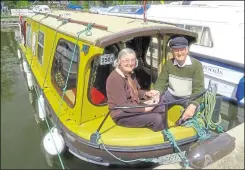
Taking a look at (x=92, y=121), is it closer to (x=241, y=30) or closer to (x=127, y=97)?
(x=127, y=97)

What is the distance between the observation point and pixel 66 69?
497 cm

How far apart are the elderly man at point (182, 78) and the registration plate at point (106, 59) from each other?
0.82m

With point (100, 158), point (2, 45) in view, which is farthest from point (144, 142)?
point (2, 45)

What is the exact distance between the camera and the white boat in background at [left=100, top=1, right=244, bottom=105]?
7445 millimetres

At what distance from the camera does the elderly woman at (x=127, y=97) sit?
3.85 m

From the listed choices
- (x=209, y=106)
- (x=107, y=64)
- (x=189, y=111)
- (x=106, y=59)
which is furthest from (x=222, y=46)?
(x=106, y=59)

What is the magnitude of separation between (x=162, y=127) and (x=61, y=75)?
2.22m

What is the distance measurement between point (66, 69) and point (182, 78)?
2007 millimetres

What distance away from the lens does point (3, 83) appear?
32.0 feet

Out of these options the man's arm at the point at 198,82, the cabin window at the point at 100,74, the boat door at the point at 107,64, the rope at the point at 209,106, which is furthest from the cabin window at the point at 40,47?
the rope at the point at 209,106

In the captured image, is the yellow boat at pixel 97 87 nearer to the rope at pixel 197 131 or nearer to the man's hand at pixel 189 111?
the rope at pixel 197 131

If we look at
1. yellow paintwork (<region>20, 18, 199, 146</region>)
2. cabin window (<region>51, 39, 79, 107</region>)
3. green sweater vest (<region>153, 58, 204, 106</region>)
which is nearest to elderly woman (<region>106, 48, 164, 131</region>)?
yellow paintwork (<region>20, 18, 199, 146</region>)

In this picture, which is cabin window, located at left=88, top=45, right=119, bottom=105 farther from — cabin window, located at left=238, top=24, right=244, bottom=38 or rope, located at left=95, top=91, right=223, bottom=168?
cabin window, located at left=238, top=24, right=244, bottom=38

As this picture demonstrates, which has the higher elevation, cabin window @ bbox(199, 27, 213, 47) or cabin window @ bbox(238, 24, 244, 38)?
cabin window @ bbox(238, 24, 244, 38)
